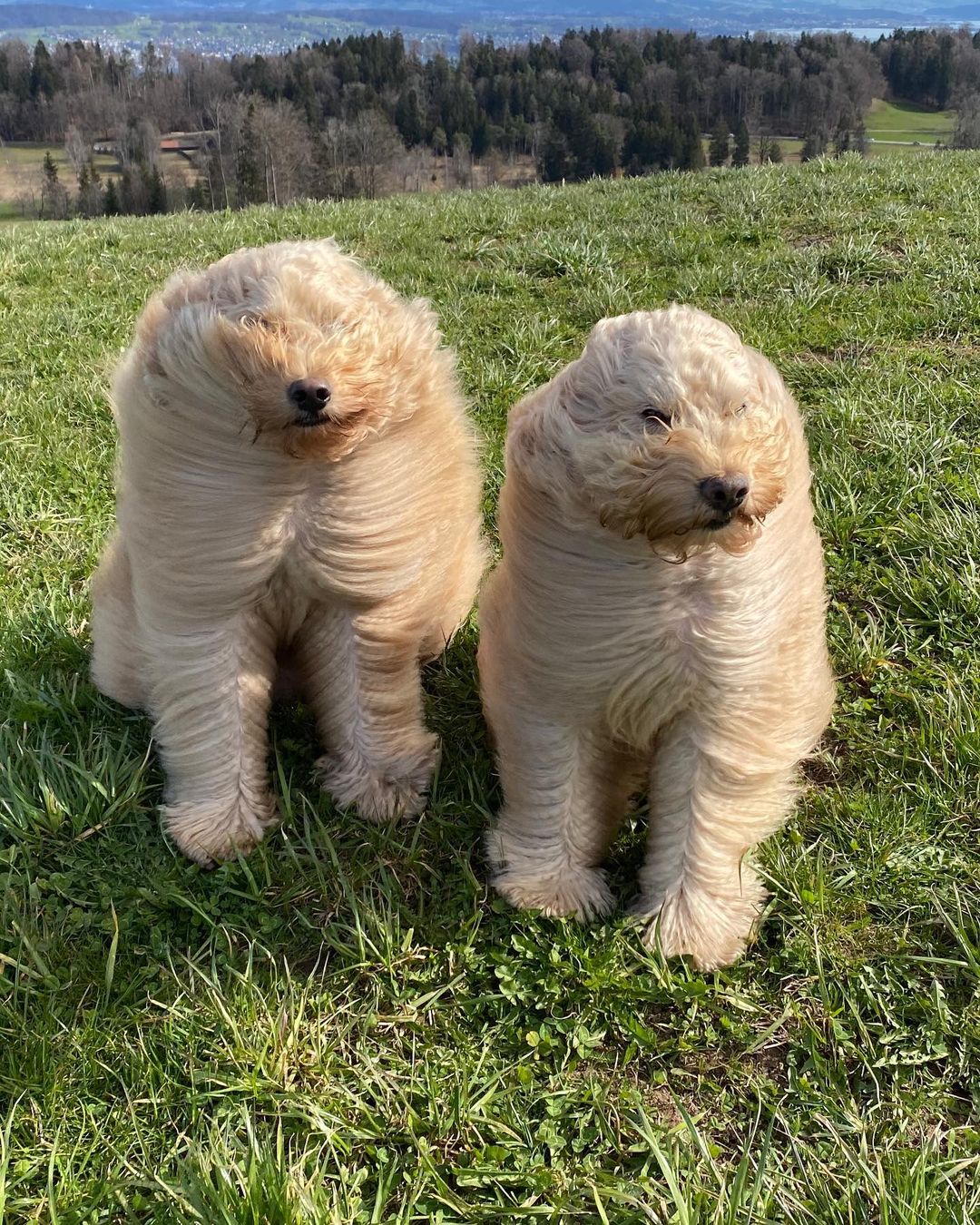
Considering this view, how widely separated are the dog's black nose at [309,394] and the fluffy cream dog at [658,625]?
50cm

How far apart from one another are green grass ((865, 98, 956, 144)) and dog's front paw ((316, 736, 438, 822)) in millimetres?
41310

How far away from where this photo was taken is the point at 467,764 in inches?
127

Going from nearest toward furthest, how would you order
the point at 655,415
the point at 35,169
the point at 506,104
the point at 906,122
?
the point at 655,415, the point at 906,122, the point at 506,104, the point at 35,169

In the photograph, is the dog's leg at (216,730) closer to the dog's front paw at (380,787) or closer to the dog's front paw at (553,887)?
the dog's front paw at (380,787)

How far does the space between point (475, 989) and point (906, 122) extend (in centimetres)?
4995

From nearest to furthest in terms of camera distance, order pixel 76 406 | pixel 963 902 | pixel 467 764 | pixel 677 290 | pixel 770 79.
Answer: pixel 963 902, pixel 467 764, pixel 76 406, pixel 677 290, pixel 770 79

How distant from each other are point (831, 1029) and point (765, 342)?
14.5ft

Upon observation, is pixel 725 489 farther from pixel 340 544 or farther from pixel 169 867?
pixel 169 867

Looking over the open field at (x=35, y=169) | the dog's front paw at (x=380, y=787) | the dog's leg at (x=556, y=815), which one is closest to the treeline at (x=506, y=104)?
the open field at (x=35, y=169)

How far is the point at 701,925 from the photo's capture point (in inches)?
102

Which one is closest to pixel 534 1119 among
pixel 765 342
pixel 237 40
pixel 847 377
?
pixel 847 377

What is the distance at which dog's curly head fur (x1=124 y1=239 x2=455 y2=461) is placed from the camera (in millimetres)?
2475

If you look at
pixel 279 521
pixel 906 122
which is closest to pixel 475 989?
pixel 279 521

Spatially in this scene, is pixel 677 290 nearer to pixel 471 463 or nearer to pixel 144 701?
pixel 471 463
